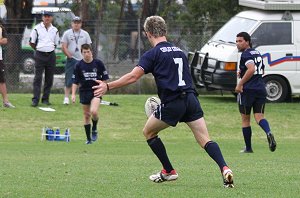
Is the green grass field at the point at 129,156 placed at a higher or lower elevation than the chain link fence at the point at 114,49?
lower

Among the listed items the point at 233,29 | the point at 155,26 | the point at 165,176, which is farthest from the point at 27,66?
the point at 155,26

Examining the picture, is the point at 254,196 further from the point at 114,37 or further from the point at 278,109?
the point at 114,37

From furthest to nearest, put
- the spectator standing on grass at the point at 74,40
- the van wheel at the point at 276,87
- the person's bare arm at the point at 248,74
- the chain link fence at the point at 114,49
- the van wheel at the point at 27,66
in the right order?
the van wheel at the point at 27,66, the chain link fence at the point at 114,49, the van wheel at the point at 276,87, the spectator standing on grass at the point at 74,40, the person's bare arm at the point at 248,74

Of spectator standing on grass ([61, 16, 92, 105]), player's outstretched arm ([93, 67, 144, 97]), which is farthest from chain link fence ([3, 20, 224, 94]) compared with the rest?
player's outstretched arm ([93, 67, 144, 97])

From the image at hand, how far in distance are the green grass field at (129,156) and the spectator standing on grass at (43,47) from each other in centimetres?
67

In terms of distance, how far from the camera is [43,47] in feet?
69.4

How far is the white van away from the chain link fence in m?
2.95

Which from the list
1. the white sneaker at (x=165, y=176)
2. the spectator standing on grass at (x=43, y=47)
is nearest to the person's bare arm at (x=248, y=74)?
the white sneaker at (x=165, y=176)

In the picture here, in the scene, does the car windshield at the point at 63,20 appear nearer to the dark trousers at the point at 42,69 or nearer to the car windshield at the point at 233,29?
the car windshield at the point at 233,29

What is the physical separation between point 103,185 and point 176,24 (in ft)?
57.1

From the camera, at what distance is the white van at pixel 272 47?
2286 centimetres

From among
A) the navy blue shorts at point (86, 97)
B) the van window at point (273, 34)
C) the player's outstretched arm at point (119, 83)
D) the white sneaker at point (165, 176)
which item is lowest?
the white sneaker at point (165, 176)

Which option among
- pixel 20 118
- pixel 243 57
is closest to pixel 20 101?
pixel 20 118

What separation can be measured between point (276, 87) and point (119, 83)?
45.9 ft
